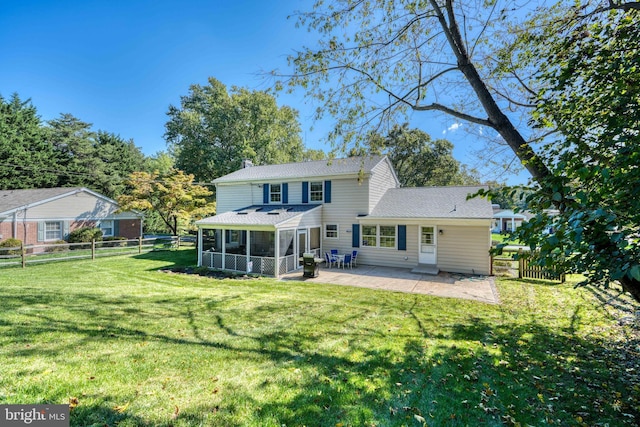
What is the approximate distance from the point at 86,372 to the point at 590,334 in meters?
8.97

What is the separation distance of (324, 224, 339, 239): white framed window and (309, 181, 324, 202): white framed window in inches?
64.6

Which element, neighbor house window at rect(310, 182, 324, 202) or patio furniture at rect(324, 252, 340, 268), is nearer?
patio furniture at rect(324, 252, 340, 268)

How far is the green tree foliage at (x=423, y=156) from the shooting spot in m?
30.2

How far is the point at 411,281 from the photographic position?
11.4m

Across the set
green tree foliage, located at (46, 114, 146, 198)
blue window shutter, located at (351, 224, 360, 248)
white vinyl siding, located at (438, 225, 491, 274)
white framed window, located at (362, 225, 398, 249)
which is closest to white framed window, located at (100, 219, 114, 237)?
green tree foliage, located at (46, 114, 146, 198)

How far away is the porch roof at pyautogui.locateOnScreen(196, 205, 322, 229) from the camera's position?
1293cm

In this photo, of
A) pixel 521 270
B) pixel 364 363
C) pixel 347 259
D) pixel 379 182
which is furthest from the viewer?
pixel 379 182

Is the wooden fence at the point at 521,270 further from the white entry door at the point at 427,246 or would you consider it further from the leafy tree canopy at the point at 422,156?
the leafy tree canopy at the point at 422,156

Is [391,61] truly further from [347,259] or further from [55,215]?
[55,215]

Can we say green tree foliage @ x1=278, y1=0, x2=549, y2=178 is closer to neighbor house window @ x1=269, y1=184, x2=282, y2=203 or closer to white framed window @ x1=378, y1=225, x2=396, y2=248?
white framed window @ x1=378, y1=225, x2=396, y2=248

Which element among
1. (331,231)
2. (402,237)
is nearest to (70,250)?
(331,231)

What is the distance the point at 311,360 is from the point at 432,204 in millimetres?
12154

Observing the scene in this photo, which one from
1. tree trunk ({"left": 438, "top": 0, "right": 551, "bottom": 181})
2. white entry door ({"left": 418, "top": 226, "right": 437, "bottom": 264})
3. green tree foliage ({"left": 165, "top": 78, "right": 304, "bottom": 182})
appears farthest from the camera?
green tree foliage ({"left": 165, "top": 78, "right": 304, "bottom": 182})

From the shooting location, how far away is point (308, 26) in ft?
23.9
